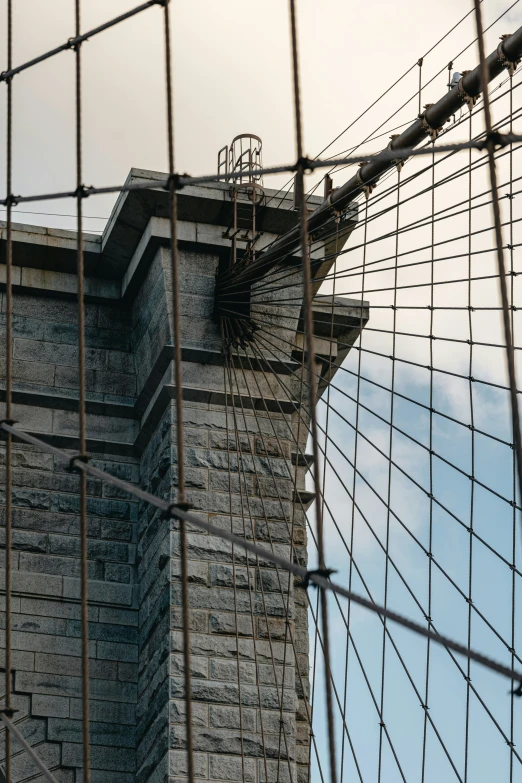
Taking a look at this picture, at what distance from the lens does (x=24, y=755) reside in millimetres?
9273

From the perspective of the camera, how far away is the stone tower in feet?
29.8

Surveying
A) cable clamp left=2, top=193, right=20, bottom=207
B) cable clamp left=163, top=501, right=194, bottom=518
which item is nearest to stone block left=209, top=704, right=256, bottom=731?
cable clamp left=163, top=501, right=194, bottom=518

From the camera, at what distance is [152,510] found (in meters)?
9.81

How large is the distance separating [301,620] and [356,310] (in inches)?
91.7

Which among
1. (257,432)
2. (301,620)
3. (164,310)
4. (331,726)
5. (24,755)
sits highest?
(164,310)

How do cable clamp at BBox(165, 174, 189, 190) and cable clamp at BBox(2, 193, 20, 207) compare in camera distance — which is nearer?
cable clamp at BBox(165, 174, 189, 190)

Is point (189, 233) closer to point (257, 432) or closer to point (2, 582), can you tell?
point (257, 432)

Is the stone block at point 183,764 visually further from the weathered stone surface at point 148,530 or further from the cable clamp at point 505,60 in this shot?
the cable clamp at point 505,60

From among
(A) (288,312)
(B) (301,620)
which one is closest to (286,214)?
(A) (288,312)

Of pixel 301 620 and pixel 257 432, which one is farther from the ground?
pixel 257 432

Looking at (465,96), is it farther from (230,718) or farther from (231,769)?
(231,769)

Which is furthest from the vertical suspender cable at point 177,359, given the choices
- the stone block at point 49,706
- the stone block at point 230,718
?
the stone block at point 49,706

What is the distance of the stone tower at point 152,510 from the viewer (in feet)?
29.8

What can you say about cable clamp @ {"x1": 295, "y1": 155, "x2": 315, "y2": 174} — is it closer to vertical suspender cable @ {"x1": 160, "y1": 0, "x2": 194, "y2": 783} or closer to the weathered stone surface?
vertical suspender cable @ {"x1": 160, "y1": 0, "x2": 194, "y2": 783}
